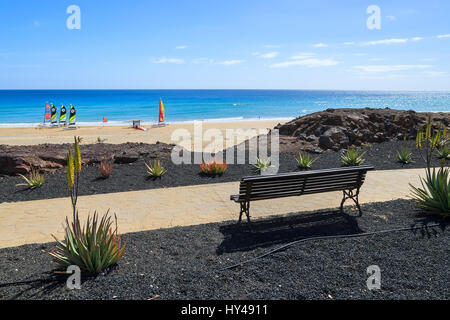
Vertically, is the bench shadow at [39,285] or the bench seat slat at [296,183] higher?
the bench seat slat at [296,183]

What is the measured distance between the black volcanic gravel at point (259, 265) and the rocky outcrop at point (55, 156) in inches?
188

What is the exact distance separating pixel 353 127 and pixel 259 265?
10111mm

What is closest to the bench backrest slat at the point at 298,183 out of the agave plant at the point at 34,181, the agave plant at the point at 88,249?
the agave plant at the point at 88,249

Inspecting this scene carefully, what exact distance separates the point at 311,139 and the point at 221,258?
8.86m

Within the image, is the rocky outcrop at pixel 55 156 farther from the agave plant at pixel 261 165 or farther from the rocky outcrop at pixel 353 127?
the rocky outcrop at pixel 353 127

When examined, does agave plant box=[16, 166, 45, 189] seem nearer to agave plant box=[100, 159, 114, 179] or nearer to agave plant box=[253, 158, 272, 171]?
agave plant box=[100, 159, 114, 179]

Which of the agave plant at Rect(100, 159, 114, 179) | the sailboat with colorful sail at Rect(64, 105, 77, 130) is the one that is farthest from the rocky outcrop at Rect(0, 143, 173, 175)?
the sailboat with colorful sail at Rect(64, 105, 77, 130)

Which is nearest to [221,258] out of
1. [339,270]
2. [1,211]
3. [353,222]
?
[339,270]

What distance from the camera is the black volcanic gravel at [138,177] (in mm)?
7547

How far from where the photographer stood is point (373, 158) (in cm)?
1070

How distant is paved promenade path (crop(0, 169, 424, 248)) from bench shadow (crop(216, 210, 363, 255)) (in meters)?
0.47

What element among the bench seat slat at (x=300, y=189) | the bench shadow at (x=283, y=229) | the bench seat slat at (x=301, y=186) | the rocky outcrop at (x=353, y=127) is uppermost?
the rocky outcrop at (x=353, y=127)
